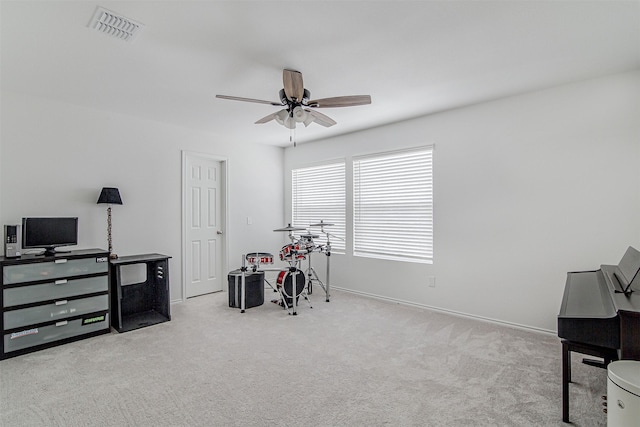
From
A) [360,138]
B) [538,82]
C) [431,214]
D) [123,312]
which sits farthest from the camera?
[360,138]

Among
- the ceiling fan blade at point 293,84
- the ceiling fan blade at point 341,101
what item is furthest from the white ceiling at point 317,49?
the ceiling fan blade at point 341,101

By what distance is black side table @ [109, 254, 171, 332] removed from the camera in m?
3.47

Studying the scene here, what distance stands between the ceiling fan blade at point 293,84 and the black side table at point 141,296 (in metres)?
2.55

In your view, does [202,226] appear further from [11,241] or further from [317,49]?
[317,49]

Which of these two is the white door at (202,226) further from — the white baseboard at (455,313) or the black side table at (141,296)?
the white baseboard at (455,313)

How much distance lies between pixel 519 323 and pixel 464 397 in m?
1.70

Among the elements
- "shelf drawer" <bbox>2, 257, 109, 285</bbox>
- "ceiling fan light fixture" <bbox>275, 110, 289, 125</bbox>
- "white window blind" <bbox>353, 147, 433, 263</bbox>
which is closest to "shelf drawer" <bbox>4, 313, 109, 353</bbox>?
"shelf drawer" <bbox>2, 257, 109, 285</bbox>

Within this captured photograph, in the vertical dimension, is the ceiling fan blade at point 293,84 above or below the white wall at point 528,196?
above

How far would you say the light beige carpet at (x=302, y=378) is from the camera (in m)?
1.97

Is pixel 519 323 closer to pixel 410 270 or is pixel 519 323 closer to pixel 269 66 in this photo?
pixel 410 270

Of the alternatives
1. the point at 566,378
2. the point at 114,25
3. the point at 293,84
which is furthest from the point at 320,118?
the point at 566,378

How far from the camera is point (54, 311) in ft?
9.84

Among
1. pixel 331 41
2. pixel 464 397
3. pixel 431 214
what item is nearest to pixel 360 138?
pixel 431 214

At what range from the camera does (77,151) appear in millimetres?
3584
